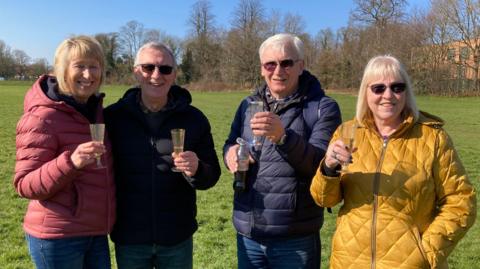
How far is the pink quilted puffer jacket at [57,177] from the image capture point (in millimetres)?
3154

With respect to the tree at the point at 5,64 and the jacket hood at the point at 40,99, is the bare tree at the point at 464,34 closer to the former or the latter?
the jacket hood at the point at 40,99

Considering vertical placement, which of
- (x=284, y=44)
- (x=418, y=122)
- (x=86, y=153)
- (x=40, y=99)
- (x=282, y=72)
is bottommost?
(x=86, y=153)

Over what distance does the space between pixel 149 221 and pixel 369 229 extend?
1719 mm

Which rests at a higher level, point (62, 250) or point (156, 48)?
point (156, 48)

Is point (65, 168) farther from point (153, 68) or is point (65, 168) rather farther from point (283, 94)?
point (283, 94)

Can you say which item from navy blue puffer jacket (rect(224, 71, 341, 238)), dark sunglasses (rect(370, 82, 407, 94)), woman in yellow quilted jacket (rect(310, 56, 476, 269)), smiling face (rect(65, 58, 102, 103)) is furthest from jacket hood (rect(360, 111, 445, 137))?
smiling face (rect(65, 58, 102, 103))

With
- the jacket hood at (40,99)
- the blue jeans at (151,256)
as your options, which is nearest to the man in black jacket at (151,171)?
the blue jeans at (151,256)

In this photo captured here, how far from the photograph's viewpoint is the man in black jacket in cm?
362

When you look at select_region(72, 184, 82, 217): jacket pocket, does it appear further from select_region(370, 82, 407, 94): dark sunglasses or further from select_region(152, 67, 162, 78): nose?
select_region(370, 82, 407, 94): dark sunglasses

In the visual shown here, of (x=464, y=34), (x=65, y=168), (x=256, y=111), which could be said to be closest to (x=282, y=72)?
(x=256, y=111)

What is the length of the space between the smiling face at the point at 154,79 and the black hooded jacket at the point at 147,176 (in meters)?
0.10

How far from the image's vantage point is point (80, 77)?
11.1ft

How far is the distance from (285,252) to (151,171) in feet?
4.20

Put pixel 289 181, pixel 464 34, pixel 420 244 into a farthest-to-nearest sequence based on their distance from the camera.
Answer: pixel 464 34
pixel 289 181
pixel 420 244
